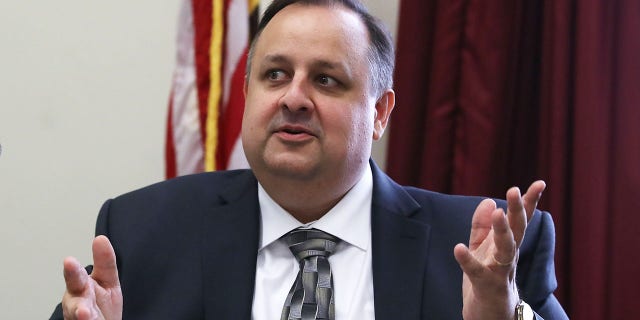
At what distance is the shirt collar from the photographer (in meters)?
1.93

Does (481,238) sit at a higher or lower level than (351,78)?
lower

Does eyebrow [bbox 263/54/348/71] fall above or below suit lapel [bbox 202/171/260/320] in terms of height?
above

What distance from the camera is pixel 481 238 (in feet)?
5.25

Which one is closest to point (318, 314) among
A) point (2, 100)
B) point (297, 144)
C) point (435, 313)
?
point (435, 313)

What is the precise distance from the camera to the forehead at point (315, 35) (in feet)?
6.35

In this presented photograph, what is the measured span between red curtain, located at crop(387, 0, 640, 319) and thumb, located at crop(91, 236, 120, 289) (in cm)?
145

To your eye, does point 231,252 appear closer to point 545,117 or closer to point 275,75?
point 275,75

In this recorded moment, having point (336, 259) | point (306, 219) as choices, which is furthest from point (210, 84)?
point (336, 259)

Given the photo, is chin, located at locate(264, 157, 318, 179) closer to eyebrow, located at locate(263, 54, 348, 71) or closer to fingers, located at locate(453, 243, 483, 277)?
eyebrow, located at locate(263, 54, 348, 71)

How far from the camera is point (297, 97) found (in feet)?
6.12

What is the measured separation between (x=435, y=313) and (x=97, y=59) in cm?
161

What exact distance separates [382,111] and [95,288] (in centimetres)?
91

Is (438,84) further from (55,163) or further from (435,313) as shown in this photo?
(55,163)

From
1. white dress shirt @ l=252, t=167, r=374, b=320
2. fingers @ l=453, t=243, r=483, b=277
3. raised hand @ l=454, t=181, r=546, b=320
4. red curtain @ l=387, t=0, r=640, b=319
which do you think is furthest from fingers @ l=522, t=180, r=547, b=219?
red curtain @ l=387, t=0, r=640, b=319
